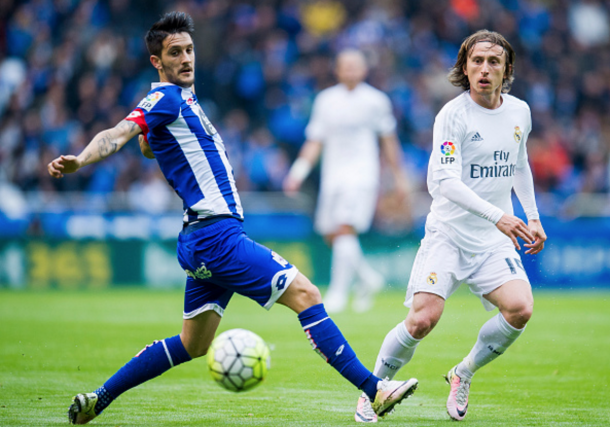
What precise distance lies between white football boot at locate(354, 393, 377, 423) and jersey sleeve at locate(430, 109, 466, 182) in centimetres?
142

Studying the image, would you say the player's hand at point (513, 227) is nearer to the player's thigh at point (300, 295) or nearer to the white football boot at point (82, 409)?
the player's thigh at point (300, 295)

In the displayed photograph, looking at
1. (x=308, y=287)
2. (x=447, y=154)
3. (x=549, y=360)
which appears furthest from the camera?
(x=549, y=360)

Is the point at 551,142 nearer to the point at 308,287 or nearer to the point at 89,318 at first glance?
the point at 89,318

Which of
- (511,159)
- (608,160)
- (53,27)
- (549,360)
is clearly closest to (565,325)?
(549,360)

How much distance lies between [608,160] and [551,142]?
1148 mm

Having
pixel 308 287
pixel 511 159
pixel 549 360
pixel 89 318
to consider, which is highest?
pixel 511 159

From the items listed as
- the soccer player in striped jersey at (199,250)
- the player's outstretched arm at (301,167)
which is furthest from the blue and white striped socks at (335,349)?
the player's outstretched arm at (301,167)

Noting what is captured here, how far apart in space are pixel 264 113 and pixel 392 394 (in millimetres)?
12950

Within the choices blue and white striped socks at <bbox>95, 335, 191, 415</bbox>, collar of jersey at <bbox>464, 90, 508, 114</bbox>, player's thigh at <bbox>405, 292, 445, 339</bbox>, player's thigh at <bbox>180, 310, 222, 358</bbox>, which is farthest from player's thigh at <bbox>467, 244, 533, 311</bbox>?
blue and white striped socks at <bbox>95, 335, 191, 415</bbox>

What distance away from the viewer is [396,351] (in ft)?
17.0

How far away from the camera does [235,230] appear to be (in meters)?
4.82

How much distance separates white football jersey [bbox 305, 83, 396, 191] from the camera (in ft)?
36.0

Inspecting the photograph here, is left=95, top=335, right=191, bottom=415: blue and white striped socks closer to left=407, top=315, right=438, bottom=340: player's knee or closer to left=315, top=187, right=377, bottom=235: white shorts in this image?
left=407, top=315, right=438, bottom=340: player's knee

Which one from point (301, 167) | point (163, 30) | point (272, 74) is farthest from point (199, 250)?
point (272, 74)
